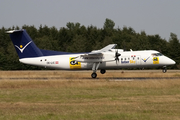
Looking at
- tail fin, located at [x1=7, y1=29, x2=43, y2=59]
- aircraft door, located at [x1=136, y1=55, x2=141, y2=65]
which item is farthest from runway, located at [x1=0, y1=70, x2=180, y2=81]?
tail fin, located at [x1=7, y1=29, x2=43, y2=59]

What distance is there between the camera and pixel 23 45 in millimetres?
37406

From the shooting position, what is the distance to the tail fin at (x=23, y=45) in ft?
122

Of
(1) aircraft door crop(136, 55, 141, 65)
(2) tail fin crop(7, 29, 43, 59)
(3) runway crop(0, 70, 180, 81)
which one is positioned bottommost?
(3) runway crop(0, 70, 180, 81)

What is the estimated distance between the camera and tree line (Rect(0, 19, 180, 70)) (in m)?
66.8

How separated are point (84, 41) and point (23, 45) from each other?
50636mm

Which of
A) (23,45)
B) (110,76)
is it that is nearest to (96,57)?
(110,76)

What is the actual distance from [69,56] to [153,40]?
145 ft

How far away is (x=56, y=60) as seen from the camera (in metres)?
37.2

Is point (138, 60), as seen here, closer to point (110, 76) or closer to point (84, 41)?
point (110, 76)

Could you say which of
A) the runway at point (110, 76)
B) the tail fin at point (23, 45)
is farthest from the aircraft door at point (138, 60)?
the tail fin at point (23, 45)

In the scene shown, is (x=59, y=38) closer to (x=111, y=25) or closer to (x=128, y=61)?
(x=111, y=25)

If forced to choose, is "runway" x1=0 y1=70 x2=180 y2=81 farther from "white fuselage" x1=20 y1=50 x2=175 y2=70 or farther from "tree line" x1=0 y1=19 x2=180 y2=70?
"tree line" x1=0 y1=19 x2=180 y2=70

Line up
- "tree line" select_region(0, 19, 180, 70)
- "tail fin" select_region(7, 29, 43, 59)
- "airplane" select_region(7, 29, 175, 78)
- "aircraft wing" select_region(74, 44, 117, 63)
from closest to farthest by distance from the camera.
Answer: "aircraft wing" select_region(74, 44, 117, 63) < "airplane" select_region(7, 29, 175, 78) < "tail fin" select_region(7, 29, 43, 59) < "tree line" select_region(0, 19, 180, 70)

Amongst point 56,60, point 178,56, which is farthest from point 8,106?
point 178,56
